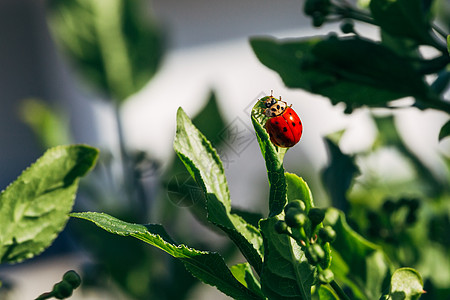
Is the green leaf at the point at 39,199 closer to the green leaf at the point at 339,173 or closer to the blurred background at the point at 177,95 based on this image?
the green leaf at the point at 339,173

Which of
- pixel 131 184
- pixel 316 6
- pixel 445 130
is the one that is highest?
pixel 316 6

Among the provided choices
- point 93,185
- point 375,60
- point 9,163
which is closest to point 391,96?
point 375,60

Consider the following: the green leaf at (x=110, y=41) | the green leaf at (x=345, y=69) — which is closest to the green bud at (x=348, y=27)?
the green leaf at (x=345, y=69)

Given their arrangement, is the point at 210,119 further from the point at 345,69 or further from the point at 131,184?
the point at 345,69

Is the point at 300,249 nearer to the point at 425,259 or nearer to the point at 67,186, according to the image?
the point at 67,186

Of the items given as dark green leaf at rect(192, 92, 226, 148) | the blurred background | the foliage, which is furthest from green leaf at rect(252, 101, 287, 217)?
the blurred background

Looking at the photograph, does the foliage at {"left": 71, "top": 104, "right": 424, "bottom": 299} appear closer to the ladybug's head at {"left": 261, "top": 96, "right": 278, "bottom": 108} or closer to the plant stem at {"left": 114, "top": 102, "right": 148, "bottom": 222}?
the ladybug's head at {"left": 261, "top": 96, "right": 278, "bottom": 108}

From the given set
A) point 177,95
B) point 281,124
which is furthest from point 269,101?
point 177,95
